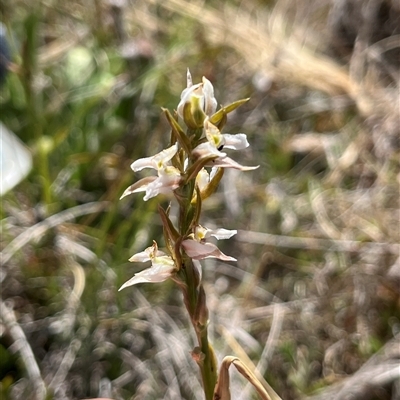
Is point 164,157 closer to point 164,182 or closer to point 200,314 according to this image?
point 164,182

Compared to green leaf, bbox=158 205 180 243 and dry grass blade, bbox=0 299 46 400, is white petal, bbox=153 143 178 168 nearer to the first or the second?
green leaf, bbox=158 205 180 243

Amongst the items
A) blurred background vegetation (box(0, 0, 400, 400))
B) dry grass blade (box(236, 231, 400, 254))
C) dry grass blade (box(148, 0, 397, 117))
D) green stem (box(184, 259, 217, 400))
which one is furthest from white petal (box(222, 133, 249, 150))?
dry grass blade (box(148, 0, 397, 117))

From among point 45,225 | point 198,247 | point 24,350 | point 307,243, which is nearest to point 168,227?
point 198,247

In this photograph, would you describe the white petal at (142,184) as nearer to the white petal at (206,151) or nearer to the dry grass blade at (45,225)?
the white petal at (206,151)

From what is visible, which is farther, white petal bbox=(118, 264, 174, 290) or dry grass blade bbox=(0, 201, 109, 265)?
dry grass blade bbox=(0, 201, 109, 265)

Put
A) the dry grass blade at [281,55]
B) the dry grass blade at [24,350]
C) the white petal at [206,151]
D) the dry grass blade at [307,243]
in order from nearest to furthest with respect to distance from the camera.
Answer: the white petal at [206,151], the dry grass blade at [24,350], the dry grass blade at [307,243], the dry grass blade at [281,55]

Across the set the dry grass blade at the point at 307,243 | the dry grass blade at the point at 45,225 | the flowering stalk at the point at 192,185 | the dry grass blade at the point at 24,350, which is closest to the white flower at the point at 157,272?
the flowering stalk at the point at 192,185
